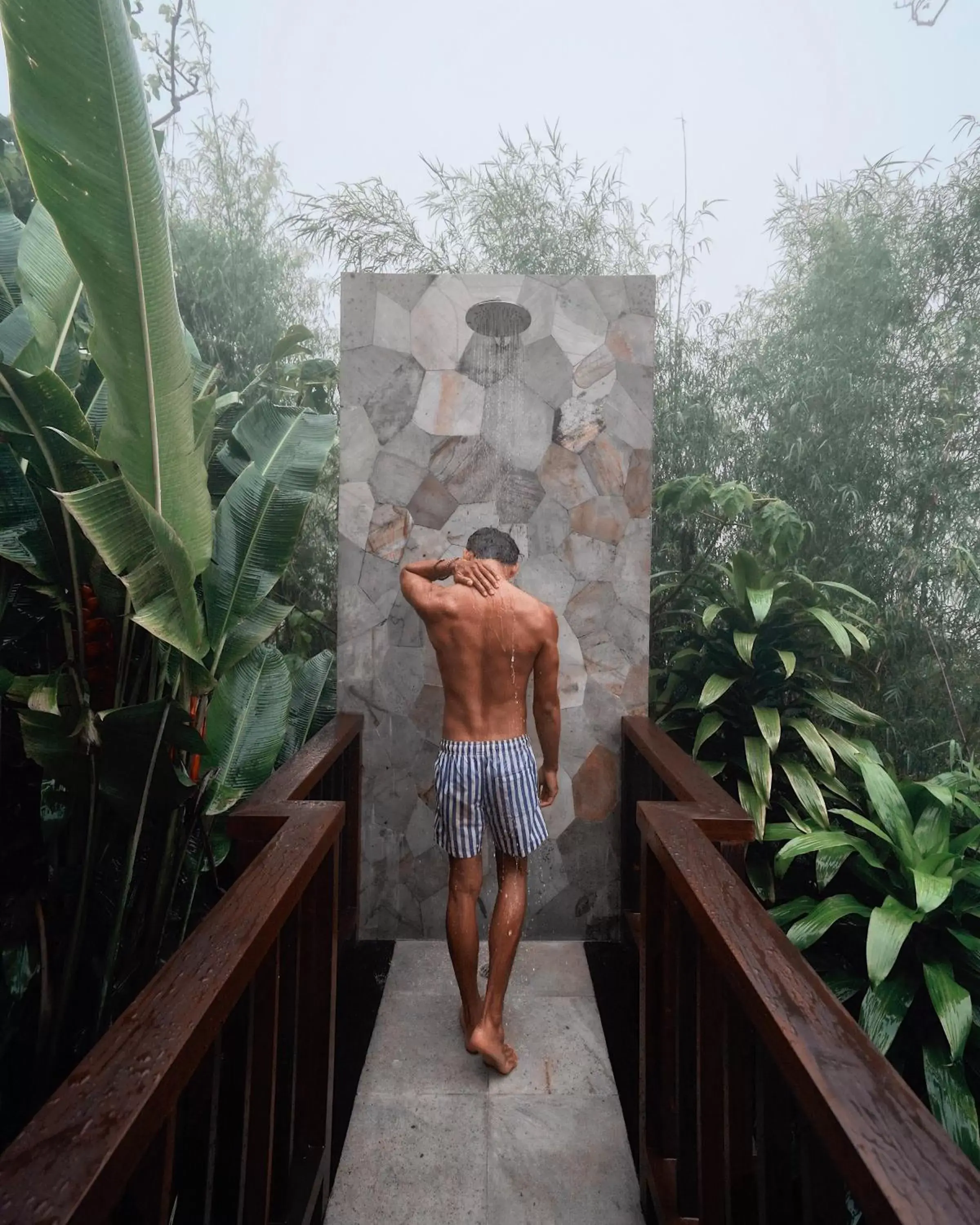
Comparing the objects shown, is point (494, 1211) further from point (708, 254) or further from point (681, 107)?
point (681, 107)

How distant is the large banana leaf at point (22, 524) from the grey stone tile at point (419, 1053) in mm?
1840

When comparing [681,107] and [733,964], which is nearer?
[733,964]

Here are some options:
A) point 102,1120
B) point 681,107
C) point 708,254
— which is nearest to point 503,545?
point 102,1120

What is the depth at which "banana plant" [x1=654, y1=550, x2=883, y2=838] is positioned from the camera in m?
3.03

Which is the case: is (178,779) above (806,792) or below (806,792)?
above

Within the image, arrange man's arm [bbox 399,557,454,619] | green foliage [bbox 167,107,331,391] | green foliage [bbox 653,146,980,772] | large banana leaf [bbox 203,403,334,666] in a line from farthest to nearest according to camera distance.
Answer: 1. green foliage [bbox 167,107,331,391]
2. green foliage [bbox 653,146,980,772]
3. man's arm [bbox 399,557,454,619]
4. large banana leaf [bbox 203,403,334,666]

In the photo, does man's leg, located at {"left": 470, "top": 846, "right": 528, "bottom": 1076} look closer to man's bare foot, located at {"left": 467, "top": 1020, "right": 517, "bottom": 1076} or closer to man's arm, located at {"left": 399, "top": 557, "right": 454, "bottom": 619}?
man's bare foot, located at {"left": 467, "top": 1020, "right": 517, "bottom": 1076}

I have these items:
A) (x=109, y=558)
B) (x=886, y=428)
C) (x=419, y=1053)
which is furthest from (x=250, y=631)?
(x=886, y=428)

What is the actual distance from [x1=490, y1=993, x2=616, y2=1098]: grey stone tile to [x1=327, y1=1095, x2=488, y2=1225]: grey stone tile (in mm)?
172

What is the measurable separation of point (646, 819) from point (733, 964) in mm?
593

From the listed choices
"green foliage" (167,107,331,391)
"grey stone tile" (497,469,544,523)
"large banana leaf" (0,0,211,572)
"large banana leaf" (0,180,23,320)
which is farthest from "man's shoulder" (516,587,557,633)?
"green foliage" (167,107,331,391)

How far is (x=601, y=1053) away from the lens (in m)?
2.26

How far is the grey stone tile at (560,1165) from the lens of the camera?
168 centimetres

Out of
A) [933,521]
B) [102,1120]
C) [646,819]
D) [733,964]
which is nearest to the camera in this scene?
[102,1120]
